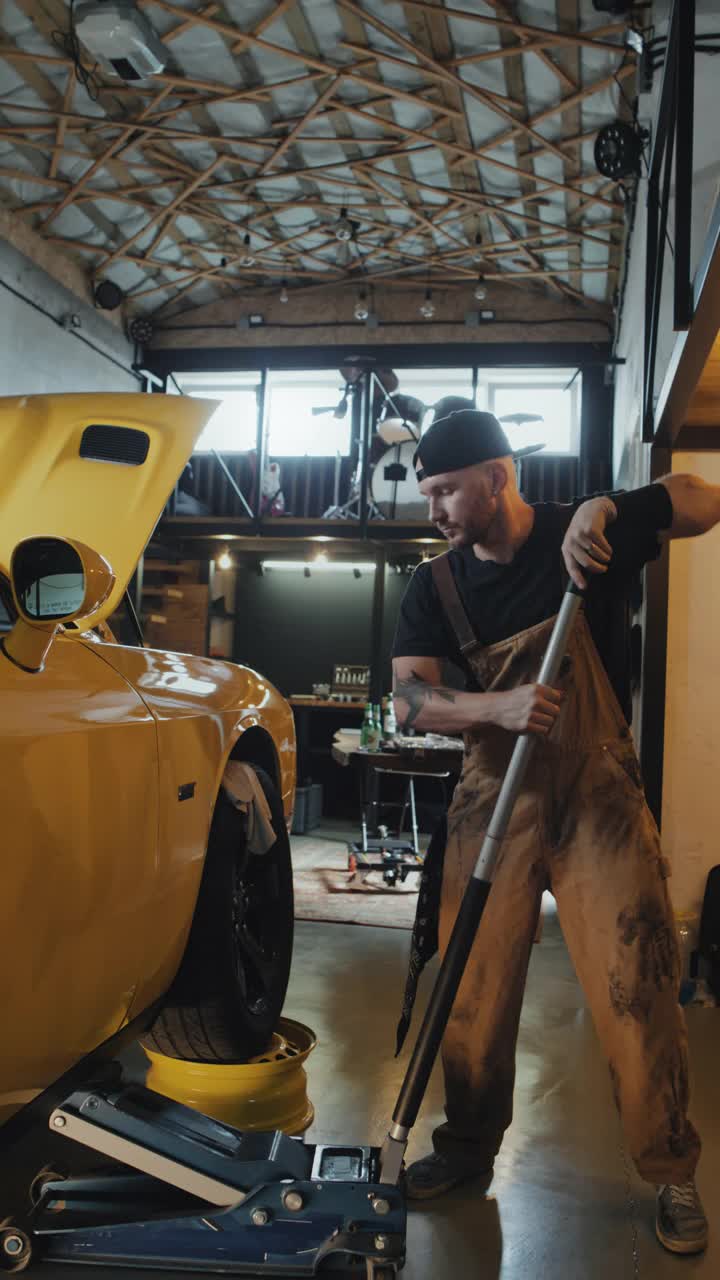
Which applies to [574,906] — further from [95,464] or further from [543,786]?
[95,464]

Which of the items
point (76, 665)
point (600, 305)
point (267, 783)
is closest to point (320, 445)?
point (600, 305)

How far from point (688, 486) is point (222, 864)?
1438 mm

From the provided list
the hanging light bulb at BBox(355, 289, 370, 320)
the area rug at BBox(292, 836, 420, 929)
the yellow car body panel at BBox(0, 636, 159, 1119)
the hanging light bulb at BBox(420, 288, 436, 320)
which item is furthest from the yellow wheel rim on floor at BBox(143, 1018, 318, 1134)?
the hanging light bulb at BBox(355, 289, 370, 320)

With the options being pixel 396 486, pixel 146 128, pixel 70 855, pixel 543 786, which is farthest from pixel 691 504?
pixel 396 486

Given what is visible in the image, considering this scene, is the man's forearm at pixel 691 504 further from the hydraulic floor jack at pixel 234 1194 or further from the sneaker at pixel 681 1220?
the sneaker at pixel 681 1220

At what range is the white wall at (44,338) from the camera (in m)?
8.20

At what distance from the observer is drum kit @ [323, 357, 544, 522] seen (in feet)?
29.9

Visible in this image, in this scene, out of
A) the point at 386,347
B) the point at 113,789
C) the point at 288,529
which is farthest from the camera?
the point at 386,347

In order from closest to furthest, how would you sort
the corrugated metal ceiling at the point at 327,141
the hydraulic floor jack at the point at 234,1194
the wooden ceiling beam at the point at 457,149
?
the hydraulic floor jack at the point at 234,1194
the corrugated metal ceiling at the point at 327,141
the wooden ceiling beam at the point at 457,149

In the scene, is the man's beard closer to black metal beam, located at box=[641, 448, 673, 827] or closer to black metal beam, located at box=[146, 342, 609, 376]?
black metal beam, located at box=[641, 448, 673, 827]

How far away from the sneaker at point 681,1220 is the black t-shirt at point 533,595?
1.04 metres

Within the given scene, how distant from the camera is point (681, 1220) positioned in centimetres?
198

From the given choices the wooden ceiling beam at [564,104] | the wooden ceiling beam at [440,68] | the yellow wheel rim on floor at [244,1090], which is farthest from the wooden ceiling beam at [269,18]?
the yellow wheel rim on floor at [244,1090]

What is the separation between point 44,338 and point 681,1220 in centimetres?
870
